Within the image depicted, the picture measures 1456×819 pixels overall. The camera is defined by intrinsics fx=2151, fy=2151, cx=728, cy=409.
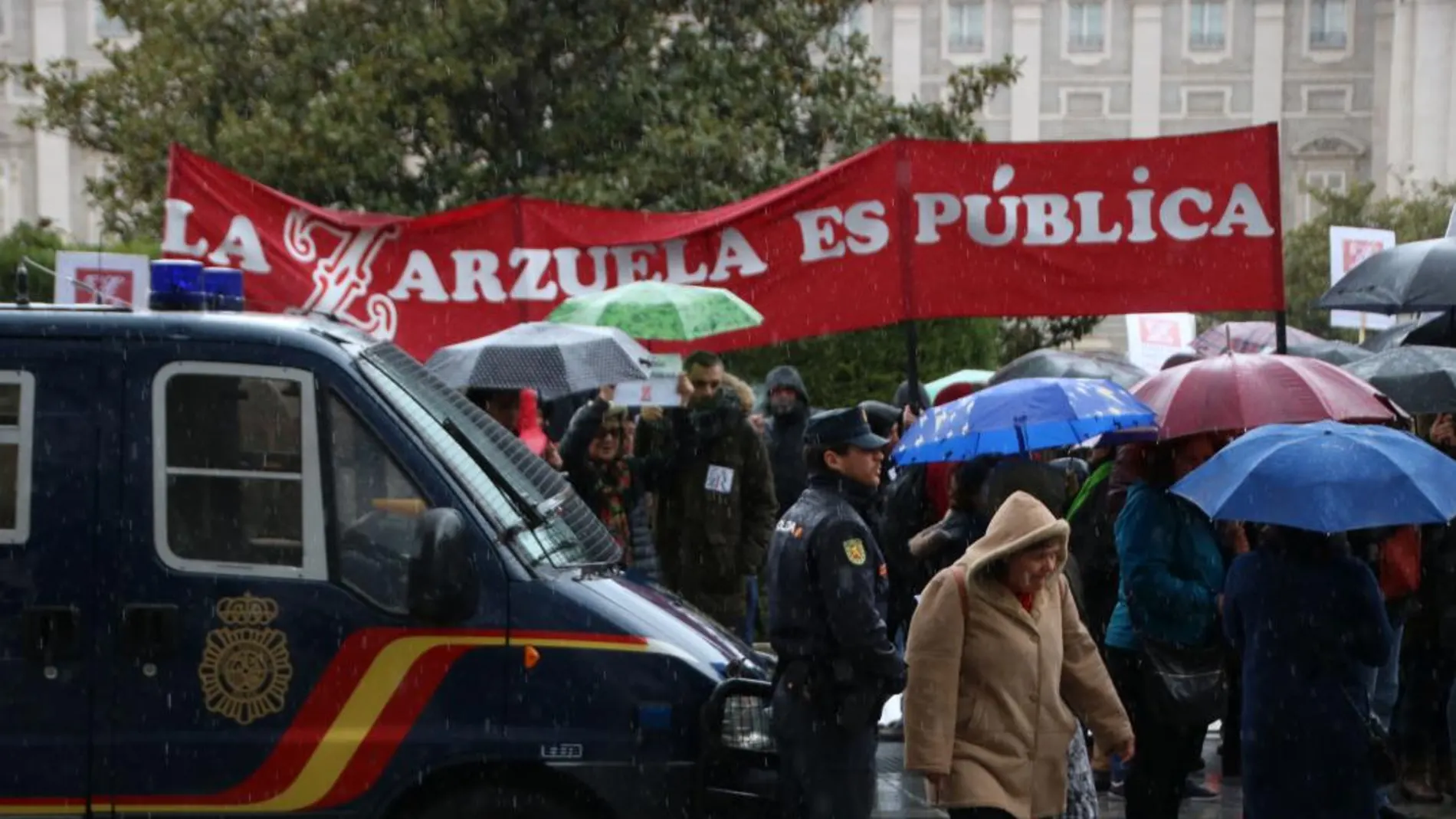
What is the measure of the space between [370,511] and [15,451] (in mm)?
1032

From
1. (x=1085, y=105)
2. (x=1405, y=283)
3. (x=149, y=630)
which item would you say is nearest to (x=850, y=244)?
(x=1405, y=283)

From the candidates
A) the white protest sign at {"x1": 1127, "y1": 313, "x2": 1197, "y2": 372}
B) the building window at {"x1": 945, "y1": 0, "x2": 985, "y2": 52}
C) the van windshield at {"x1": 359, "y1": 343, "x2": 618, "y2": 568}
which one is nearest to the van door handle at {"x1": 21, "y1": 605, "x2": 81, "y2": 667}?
the van windshield at {"x1": 359, "y1": 343, "x2": 618, "y2": 568}

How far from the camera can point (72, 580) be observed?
6184mm

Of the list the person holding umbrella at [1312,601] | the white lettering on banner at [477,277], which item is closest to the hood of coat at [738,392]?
the white lettering on banner at [477,277]

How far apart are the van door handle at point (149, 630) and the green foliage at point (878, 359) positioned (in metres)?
16.1

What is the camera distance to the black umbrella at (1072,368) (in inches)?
508

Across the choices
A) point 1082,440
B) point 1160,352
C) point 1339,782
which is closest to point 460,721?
point 1339,782

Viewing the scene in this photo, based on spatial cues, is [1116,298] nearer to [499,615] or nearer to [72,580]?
[499,615]

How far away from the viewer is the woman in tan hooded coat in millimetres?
6367

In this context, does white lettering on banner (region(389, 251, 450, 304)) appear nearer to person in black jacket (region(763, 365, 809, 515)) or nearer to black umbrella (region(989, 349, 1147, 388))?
person in black jacket (region(763, 365, 809, 515))

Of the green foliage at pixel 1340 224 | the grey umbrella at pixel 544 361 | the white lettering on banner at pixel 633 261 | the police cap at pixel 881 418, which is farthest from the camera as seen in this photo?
the green foliage at pixel 1340 224

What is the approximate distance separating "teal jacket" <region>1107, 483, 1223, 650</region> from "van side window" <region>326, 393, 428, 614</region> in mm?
2661

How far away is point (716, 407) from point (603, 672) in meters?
4.44

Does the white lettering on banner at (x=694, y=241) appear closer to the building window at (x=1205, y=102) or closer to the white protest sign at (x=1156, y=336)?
the white protest sign at (x=1156, y=336)
